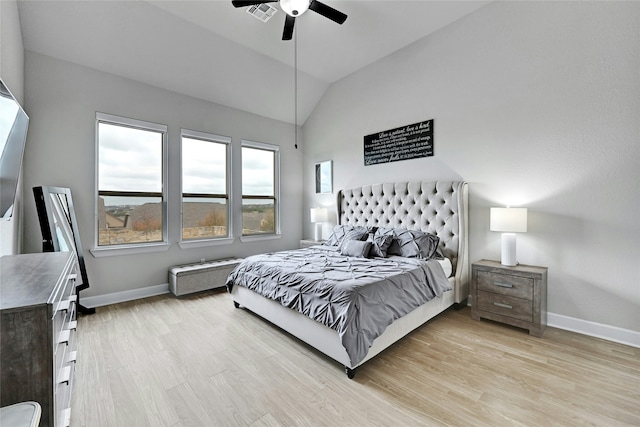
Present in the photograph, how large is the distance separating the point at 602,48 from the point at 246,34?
3.85 metres

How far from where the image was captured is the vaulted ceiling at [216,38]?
293 centimetres

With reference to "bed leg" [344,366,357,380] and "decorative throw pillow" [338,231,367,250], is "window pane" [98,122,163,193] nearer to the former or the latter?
"decorative throw pillow" [338,231,367,250]

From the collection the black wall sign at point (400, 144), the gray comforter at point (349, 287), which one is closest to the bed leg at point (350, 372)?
the gray comforter at point (349, 287)

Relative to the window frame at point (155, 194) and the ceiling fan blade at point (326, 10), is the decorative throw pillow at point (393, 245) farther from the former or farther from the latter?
the window frame at point (155, 194)

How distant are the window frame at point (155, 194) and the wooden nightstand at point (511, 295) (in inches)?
161

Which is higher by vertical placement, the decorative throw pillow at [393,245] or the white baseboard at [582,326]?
the decorative throw pillow at [393,245]

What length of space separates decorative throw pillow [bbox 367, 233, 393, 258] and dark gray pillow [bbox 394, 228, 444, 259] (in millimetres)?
157

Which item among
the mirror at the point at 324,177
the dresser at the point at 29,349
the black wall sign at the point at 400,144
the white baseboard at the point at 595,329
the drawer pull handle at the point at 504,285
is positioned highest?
the black wall sign at the point at 400,144

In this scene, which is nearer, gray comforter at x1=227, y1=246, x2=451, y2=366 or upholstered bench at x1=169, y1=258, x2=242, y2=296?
gray comforter at x1=227, y1=246, x2=451, y2=366

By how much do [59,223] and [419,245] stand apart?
4003 mm

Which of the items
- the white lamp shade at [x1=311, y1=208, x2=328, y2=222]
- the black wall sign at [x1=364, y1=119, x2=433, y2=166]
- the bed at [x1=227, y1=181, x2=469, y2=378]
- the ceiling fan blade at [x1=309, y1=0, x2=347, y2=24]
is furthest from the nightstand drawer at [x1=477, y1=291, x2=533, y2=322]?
the ceiling fan blade at [x1=309, y1=0, x2=347, y2=24]

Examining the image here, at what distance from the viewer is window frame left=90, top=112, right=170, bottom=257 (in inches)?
133

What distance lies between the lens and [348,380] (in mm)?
1945

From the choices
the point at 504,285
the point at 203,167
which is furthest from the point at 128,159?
the point at 504,285
